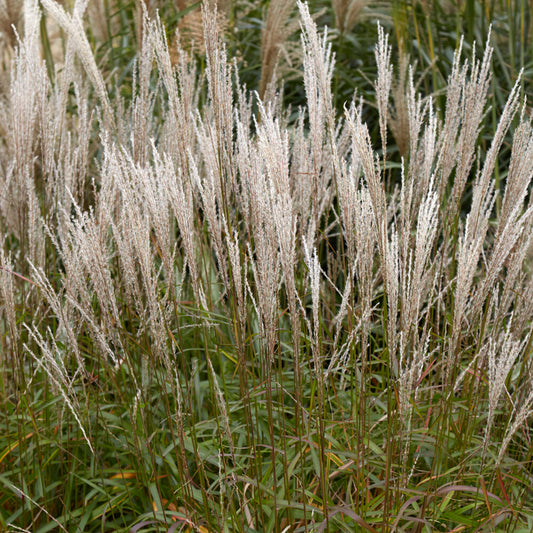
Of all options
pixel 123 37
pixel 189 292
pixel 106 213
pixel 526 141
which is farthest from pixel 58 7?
pixel 123 37

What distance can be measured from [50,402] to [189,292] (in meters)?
0.90

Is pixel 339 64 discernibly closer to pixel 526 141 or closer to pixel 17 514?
pixel 526 141

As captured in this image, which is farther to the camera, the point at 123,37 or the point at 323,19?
the point at 323,19

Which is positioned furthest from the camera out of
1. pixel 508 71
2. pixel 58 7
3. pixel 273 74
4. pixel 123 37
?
pixel 123 37

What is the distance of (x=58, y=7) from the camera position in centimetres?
211

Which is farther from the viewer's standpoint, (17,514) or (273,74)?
(273,74)

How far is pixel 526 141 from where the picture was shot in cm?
182

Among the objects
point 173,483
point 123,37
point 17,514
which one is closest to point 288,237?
point 173,483

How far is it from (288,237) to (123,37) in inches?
172

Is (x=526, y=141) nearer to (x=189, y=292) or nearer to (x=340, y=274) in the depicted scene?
(x=189, y=292)

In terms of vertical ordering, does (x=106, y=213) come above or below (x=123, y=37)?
below

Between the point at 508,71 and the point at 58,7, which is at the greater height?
the point at 58,7

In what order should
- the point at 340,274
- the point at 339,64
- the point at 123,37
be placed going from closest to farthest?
the point at 340,274 → the point at 339,64 → the point at 123,37

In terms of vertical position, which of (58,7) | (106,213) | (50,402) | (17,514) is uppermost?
(58,7)
